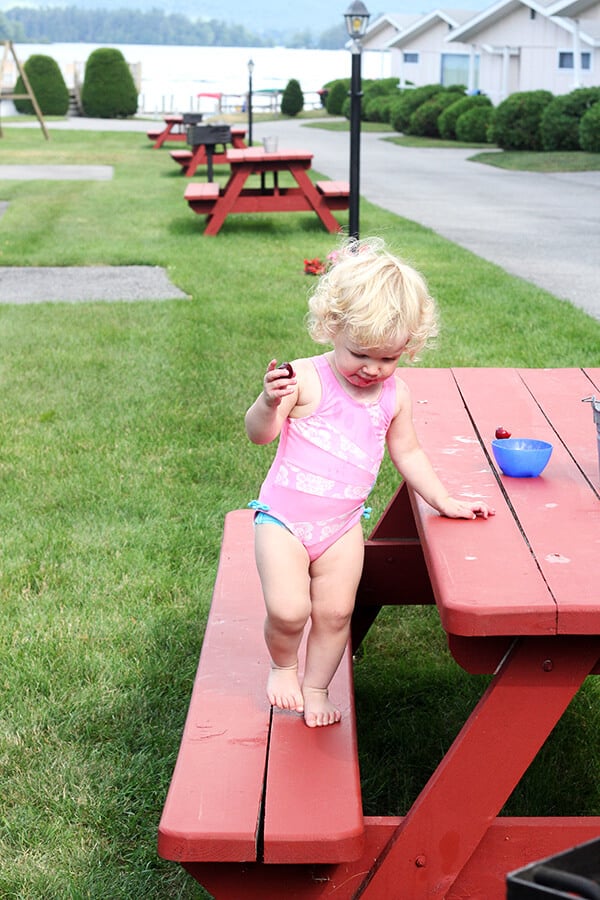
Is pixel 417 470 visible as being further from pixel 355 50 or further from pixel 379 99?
pixel 379 99

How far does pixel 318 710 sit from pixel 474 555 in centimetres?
46

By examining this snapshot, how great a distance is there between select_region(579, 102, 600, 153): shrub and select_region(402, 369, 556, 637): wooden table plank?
2184 cm

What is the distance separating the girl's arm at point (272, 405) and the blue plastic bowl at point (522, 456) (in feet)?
1.54

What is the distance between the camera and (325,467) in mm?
2498

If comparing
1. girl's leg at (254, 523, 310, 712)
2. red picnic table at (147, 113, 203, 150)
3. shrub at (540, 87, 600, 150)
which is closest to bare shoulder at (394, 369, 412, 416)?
girl's leg at (254, 523, 310, 712)

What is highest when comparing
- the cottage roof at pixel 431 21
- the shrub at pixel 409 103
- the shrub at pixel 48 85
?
the cottage roof at pixel 431 21

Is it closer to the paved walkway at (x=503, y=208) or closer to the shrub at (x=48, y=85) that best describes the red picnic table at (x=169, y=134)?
the paved walkway at (x=503, y=208)

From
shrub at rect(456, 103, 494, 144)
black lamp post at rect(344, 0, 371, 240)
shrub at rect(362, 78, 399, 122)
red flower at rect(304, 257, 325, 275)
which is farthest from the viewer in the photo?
shrub at rect(362, 78, 399, 122)

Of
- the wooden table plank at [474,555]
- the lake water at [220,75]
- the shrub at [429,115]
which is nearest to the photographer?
the wooden table plank at [474,555]

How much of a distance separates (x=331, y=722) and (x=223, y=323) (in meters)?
5.38

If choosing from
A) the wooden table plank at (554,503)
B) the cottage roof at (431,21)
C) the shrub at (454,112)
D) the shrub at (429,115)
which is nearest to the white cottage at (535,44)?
the shrub at (454,112)

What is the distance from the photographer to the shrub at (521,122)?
85.8 feet

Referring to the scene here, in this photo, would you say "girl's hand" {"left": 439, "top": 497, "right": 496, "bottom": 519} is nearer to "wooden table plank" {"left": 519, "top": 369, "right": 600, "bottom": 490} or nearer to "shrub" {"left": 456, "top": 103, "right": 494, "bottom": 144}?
"wooden table plank" {"left": 519, "top": 369, "right": 600, "bottom": 490}

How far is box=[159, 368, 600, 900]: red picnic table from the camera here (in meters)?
1.97
